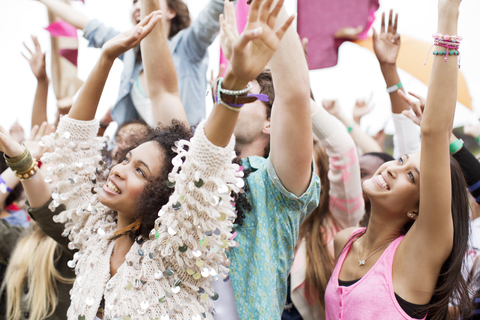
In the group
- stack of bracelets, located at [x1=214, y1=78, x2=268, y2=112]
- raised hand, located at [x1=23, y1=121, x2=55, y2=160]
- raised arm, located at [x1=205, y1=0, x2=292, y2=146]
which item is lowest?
raised hand, located at [x1=23, y1=121, x2=55, y2=160]

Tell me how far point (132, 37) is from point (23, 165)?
69 cm


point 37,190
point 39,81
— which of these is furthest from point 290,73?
point 39,81

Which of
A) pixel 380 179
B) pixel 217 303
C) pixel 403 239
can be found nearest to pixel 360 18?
pixel 380 179

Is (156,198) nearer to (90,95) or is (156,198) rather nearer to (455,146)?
(90,95)

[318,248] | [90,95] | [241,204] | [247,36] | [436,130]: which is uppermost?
[247,36]

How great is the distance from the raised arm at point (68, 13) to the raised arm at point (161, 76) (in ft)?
3.88

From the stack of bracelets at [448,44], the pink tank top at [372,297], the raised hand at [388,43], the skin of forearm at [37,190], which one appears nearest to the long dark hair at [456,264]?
the pink tank top at [372,297]

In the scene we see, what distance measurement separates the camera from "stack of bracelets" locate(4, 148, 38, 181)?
156 centimetres

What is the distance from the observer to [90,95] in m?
1.49

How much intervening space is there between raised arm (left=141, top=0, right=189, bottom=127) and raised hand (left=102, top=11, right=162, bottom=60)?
0.27 meters

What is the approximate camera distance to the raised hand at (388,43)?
7.68 feet

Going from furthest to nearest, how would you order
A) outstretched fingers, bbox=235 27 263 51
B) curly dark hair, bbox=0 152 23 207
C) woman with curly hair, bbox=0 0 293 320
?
1. curly dark hair, bbox=0 152 23 207
2. woman with curly hair, bbox=0 0 293 320
3. outstretched fingers, bbox=235 27 263 51

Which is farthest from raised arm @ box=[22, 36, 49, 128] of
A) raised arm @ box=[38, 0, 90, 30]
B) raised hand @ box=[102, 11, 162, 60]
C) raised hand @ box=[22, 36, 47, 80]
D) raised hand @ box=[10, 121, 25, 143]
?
raised hand @ box=[102, 11, 162, 60]

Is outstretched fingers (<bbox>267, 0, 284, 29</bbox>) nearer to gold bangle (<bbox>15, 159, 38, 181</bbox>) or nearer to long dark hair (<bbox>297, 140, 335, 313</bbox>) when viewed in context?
gold bangle (<bbox>15, 159, 38, 181</bbox>)
